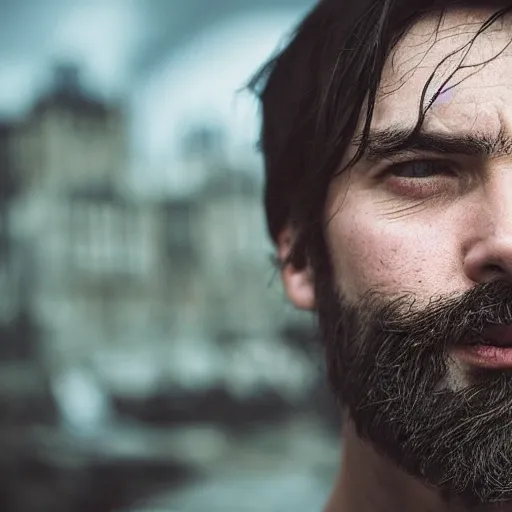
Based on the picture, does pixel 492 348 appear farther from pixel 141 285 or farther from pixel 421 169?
pixel 141 285

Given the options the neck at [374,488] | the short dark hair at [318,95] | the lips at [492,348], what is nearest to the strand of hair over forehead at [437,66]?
the short dark hair at [318,95]

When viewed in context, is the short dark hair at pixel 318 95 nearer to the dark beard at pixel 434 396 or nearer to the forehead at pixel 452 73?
the forehead at pixel 452 73

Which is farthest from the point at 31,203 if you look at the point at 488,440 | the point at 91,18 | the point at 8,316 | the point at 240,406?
the point at 488,440

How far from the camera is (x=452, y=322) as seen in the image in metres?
1.75

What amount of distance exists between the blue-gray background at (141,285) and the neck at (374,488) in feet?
9.32

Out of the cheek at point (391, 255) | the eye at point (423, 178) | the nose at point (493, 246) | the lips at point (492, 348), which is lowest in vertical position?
the lips at point (492, 348)

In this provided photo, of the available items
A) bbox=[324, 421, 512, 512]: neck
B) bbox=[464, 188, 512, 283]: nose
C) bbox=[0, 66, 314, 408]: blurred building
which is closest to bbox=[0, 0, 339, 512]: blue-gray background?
bbox=[0, 66, 314, 408]: blurred building

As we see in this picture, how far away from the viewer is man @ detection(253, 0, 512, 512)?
1740 millimetres

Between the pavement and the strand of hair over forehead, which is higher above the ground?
the strand of hair over forehead

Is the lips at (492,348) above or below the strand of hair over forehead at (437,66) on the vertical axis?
below

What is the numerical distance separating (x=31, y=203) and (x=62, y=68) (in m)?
0.76

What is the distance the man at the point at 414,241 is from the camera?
1.74 meters

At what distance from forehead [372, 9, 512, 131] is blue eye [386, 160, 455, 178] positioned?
8 cm

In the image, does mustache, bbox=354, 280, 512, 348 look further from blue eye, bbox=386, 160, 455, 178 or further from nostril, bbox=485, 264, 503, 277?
blue eye, bbox=386, 160, 455, 178
